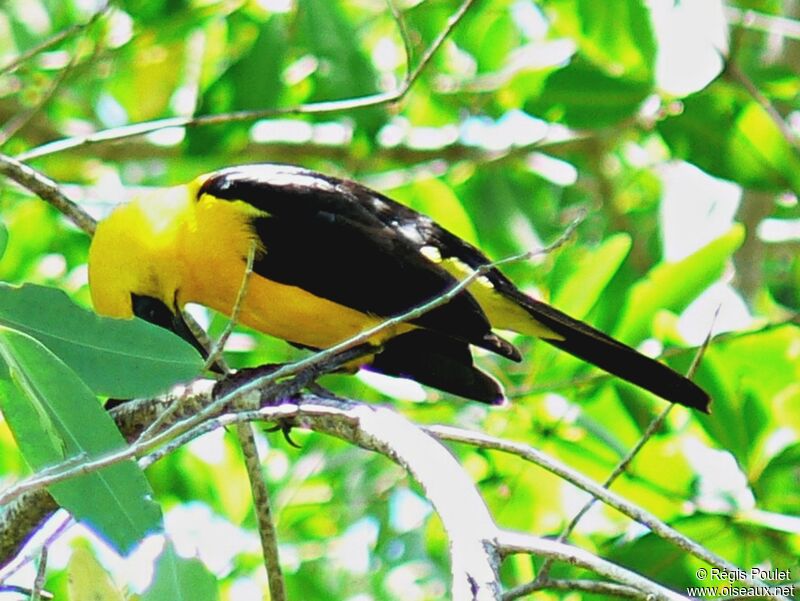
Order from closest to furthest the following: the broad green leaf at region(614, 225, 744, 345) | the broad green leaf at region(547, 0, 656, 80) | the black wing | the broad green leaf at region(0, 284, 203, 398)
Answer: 1. the broad green leaf at region(0, 284, 203, 398)
2. the black wing
3. the broad green leaf at region(614, 225, 744, 345)
4. the broad green leaf at region(547, 0, 656, 80)

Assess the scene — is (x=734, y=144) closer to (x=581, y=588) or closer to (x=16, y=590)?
(x=581, y=588)

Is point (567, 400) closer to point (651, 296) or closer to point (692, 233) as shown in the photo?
point (651, 296)

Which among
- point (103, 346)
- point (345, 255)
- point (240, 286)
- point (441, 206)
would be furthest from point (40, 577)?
point (441, 206)

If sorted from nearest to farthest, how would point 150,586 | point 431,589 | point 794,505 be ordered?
1. point 150,586
2. point 794,505
3. point 431,589

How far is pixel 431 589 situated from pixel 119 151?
104 inches

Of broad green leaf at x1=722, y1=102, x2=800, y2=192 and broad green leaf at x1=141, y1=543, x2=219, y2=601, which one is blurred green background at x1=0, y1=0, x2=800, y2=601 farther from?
broad green leaf at x1=141, y1=543, x2=219, y2=601

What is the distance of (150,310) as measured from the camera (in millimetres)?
4367

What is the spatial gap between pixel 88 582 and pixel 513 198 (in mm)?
4172

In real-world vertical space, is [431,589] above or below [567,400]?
below

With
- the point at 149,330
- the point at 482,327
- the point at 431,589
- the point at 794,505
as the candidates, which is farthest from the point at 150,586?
the point at 431,589

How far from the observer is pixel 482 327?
4.21m

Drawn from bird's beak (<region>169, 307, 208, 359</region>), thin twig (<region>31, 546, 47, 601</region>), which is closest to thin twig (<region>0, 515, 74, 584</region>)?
thin twig (<region>31, 546, 47, 601</region>)

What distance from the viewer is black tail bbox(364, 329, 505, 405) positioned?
4375mm

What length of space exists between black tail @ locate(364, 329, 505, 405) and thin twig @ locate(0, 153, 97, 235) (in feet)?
3.84
